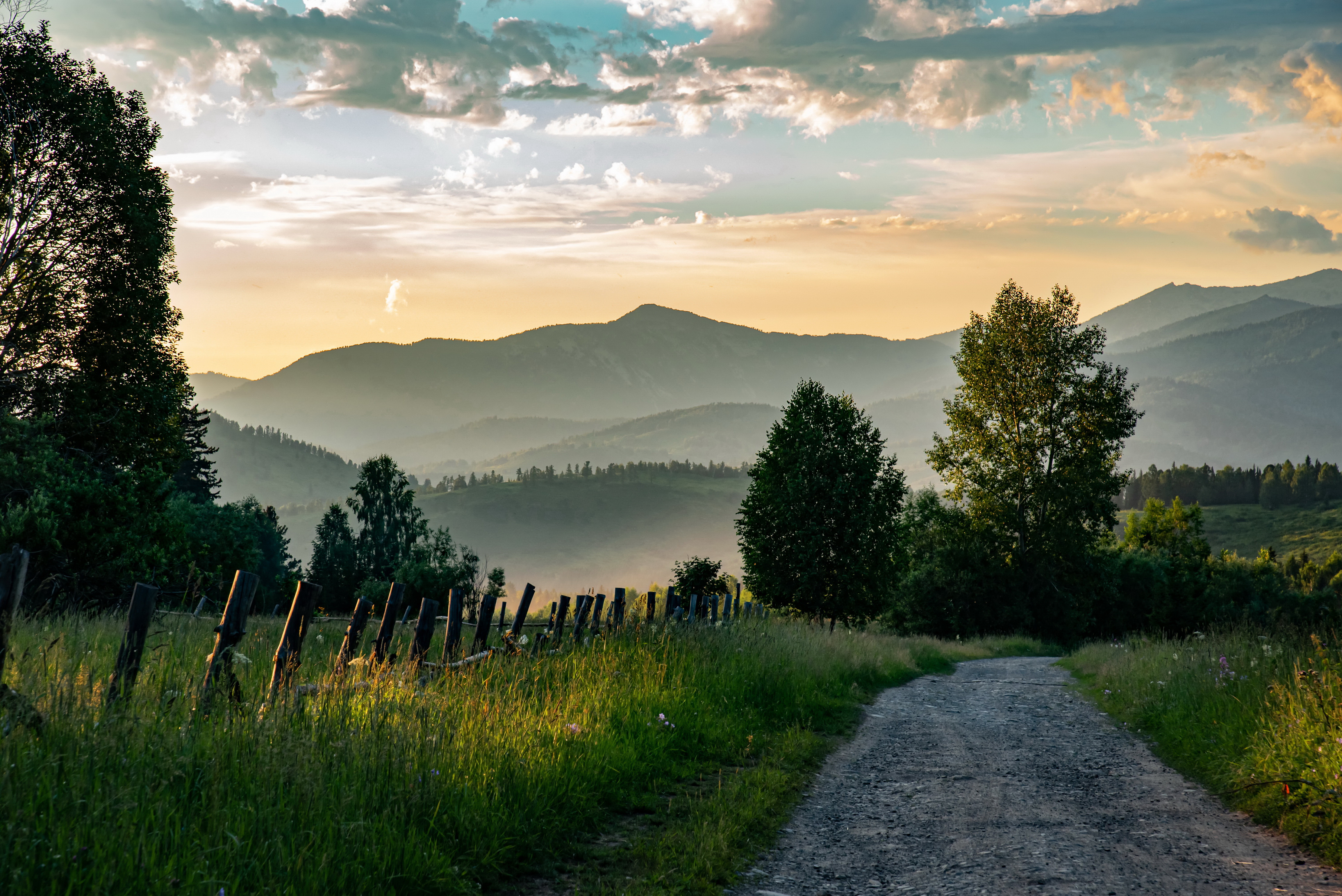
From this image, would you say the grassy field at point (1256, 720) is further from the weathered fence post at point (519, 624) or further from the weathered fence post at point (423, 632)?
the weathered fence post at point (519, 624)

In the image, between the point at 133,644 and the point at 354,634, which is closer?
the point at 133,644

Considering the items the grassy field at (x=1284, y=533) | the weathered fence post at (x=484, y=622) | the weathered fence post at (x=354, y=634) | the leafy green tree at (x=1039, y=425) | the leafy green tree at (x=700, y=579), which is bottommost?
the grassy field at (x=1284, y=533)

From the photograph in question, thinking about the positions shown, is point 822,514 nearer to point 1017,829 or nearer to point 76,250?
point 76,250

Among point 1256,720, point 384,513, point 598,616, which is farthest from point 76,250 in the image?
point 384,513

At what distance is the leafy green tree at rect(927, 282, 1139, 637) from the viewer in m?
41.4

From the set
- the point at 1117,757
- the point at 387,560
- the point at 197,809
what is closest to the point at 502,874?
the point at 197,809

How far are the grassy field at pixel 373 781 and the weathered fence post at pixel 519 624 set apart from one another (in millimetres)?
774

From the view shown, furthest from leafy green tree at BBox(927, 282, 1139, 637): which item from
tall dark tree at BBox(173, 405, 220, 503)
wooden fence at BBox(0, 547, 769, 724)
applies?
tall dark tree at BBox(173, 405, 220, 503)

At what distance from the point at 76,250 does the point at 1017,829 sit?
31.6 meters

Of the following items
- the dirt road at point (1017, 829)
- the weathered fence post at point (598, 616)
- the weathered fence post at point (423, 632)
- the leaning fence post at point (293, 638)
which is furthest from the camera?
the weathered fence post at point (598, 616)

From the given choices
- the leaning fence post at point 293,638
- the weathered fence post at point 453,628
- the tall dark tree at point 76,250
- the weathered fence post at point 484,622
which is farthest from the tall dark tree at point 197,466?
the leaning fence post at point 293,638

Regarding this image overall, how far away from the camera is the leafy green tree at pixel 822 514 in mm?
39344

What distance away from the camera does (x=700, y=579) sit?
39.7 meters

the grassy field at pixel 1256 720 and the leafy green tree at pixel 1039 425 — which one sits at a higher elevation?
the leafy green tree at pixel 1039 425
